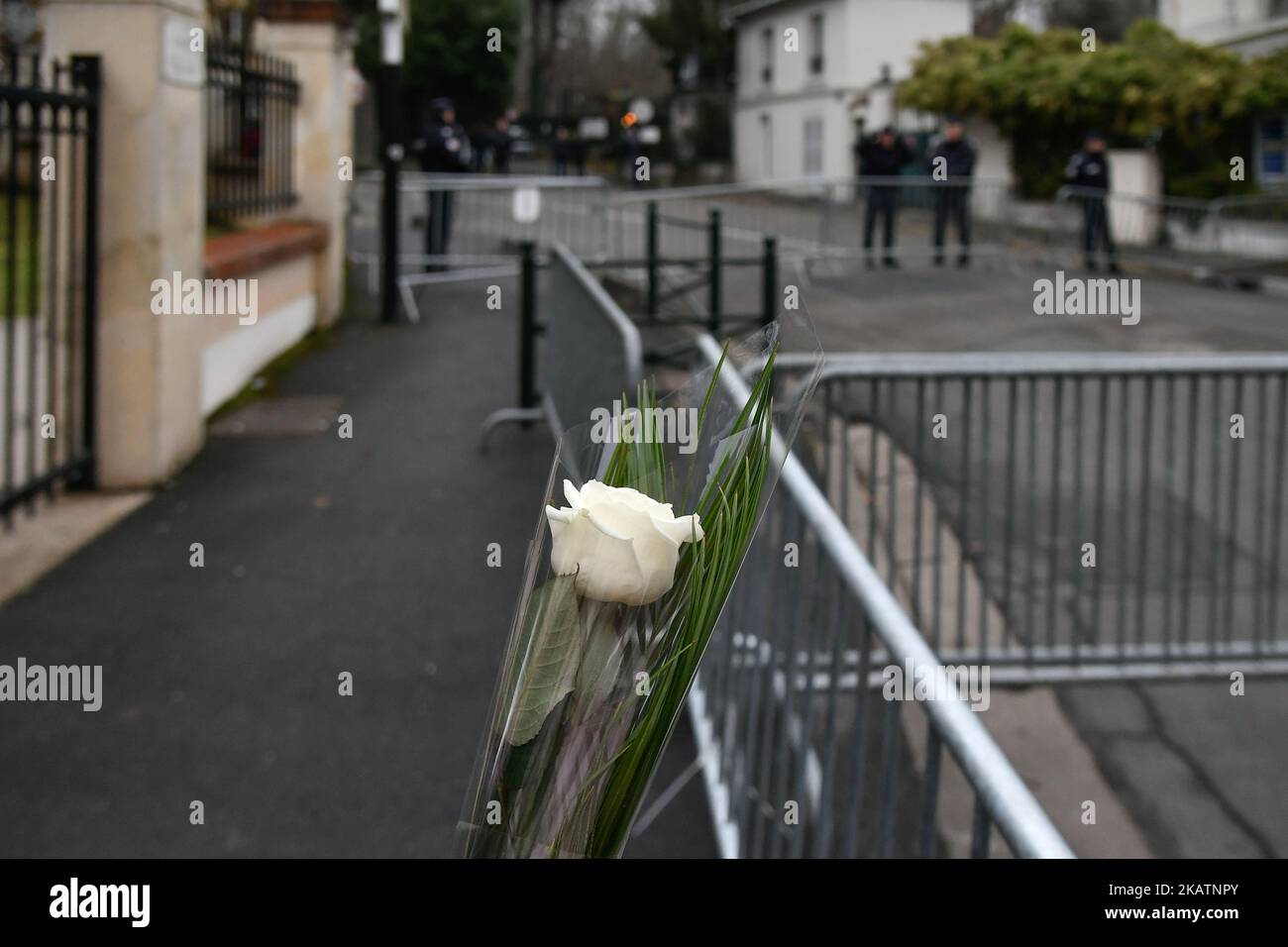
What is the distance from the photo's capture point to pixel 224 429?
8.94 m

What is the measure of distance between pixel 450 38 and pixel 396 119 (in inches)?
1094

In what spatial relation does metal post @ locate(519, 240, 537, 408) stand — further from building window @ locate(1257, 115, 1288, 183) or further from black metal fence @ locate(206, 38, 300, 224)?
building window @ locate(1257, 115, 1288, 183)

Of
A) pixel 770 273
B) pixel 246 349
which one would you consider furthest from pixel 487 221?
pixel 246 349

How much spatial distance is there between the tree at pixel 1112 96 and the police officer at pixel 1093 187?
1.76 ft

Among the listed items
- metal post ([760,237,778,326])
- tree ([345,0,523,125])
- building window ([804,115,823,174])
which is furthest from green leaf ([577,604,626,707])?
building window ([804,115,823,174])

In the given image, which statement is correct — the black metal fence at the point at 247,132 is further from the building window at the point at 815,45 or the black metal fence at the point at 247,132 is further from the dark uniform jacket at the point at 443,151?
the building window at the point at 815,45

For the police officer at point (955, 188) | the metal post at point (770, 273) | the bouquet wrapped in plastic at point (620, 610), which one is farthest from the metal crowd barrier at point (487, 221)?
the bouquet wrapped in plastic at point (620, 610)

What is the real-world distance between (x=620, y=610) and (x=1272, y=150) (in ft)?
71.2

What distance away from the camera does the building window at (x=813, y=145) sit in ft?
130

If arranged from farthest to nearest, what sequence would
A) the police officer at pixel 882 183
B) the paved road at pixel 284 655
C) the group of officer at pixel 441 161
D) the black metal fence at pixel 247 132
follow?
the police officer at pixel 882 183 < the group of officer at pixel 441 161 < the black metal fence at pixel 247 132 < the paved road at pixel 284 655

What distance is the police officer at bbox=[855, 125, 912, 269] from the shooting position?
→ 18.8 m

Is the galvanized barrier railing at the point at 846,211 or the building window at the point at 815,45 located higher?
the building window at the point at 815,45
